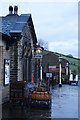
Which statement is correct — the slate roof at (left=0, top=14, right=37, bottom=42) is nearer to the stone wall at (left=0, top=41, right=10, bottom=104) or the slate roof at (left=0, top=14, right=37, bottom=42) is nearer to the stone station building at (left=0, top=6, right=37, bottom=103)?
the stone station building at (left=0, top=6, right=37, bottom=103)

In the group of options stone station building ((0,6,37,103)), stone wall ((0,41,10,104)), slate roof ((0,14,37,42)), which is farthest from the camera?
slate roof ((0,14,37,42))

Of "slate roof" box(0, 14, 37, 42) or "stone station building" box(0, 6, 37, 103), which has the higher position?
"slate roof" box(0, 14, 37, 42)

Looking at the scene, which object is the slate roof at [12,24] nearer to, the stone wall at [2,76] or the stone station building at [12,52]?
the stone station building at [12,52]

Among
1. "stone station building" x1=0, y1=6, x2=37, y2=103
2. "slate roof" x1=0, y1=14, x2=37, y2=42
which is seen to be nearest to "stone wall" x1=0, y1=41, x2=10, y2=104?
"stone station building" x1=0, y1=6, x2=37, y2=103

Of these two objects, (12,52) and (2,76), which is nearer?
(2,76)

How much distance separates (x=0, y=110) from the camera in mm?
10922

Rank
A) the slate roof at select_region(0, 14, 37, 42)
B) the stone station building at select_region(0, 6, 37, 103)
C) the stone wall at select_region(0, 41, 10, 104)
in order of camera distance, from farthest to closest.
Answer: the slate roof at select_region(0, 14, 37, 42) < the stone station building at select_region(0, 6, 37, 103) < the stone wall at select_region(0, 41, 10, 104)

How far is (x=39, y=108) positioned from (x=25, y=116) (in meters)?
2.06

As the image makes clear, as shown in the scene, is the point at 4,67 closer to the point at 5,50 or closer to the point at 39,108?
the point at 5,50

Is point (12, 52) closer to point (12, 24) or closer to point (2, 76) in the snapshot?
point (2, 76)

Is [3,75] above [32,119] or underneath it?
above

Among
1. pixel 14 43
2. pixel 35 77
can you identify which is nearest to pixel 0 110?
pixel 14 43

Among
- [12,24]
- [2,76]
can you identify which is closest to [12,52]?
[2,76]

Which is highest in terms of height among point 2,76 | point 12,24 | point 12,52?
point 12,24
